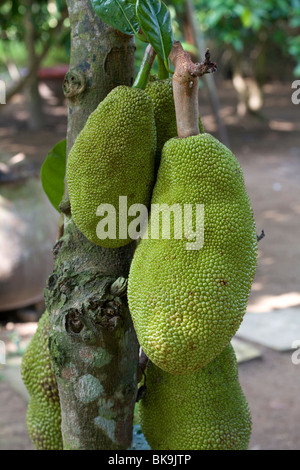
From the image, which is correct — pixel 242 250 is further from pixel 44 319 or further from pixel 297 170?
pixel 297 170

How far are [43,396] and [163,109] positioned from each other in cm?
61

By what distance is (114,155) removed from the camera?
81 centimetres

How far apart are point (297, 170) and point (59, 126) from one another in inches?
158

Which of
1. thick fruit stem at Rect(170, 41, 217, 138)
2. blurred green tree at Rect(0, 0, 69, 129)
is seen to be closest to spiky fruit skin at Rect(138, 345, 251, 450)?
thick fruit stem at Rect(170, 41, 217, 138)

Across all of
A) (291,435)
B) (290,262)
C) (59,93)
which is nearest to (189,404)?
(291,435)

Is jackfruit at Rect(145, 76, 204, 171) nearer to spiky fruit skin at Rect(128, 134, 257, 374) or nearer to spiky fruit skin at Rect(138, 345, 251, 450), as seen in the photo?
spiky fruit skin at Rect(128, 134, 257, 374)

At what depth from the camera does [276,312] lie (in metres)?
3.02

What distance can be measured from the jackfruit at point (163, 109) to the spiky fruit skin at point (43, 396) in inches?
17.1

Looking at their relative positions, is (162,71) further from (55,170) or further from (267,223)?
(267,223)

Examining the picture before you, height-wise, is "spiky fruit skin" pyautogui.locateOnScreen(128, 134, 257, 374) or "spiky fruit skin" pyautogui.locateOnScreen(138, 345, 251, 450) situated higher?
"spiky fruit skin" pyautogui.locateOnScreen(128, 134, 257, 374)

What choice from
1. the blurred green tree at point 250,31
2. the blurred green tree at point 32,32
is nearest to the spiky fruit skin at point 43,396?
the blurred green tree at point 32,32

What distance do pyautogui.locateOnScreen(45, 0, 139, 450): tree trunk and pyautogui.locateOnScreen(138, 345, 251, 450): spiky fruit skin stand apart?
0.06 m

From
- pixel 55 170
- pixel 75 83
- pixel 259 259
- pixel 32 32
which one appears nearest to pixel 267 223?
pixel 259 259

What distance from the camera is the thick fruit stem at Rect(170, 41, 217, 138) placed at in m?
0.79
